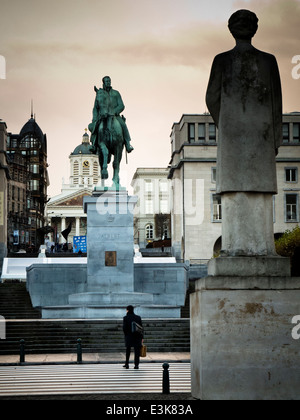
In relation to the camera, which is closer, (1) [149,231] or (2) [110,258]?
(2) [110,258]

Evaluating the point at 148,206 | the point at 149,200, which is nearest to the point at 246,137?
the point at 148,206

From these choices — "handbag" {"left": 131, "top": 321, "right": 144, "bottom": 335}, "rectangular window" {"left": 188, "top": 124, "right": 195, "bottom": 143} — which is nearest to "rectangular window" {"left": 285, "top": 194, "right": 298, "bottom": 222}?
"rectangular window" {"left": 188, "top": 124, "right": 195, "bottom": 143}

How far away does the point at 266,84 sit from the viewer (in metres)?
10.8

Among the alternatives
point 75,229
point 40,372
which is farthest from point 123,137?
point 75,229

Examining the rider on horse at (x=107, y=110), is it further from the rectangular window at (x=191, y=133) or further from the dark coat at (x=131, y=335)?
the rectangular window at (x=191, y=133)

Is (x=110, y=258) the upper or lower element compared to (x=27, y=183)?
lower

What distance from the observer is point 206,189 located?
86.1 m

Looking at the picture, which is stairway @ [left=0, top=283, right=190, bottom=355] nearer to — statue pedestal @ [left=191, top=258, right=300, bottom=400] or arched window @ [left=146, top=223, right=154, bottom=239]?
statue pedestal @ [left=191, top=258, right=300, bottom=400]

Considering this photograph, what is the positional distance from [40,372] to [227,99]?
38.7 ft

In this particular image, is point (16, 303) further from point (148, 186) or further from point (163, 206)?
point (148, 186)

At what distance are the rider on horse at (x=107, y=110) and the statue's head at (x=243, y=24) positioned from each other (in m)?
22.0

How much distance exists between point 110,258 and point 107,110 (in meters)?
6.25

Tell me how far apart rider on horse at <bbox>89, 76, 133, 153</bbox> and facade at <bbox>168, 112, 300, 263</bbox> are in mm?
52303

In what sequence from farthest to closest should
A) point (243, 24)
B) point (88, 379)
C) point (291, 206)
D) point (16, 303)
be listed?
1. point (291, 206)
2. point (16, 303)
3. point (88, 379)
4. point (243, 24)
